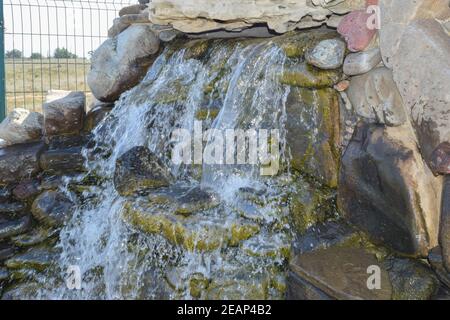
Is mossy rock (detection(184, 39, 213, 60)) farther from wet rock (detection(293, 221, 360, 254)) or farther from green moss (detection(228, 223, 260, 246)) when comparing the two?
wet rock (detection(293, 221, 360, 254))

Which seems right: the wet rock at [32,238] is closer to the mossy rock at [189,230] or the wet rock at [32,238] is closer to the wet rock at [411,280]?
the mossy rock at [189,230]

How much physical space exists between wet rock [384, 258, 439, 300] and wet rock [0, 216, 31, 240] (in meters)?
2.60

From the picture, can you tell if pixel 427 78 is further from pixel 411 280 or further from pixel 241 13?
pixel 241 13

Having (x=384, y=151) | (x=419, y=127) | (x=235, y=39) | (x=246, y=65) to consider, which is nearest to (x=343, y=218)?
(x=384, y=151)

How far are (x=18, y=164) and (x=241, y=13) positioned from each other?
229cm

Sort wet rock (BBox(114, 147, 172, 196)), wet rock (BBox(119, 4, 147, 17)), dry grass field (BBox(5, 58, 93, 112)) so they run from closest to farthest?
wet rock (BBox(114, 147, 172, 196)), wet rock (BBox(119, 4, 147, 17)), dry grass field (BBox(5, 58, 93, 112))

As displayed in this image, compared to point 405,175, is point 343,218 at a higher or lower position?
lower

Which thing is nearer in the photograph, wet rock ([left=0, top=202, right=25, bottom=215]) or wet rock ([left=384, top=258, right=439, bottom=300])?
wet rock ([left=384, top=258, right=439, bottom=300])

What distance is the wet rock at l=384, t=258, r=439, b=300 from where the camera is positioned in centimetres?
238

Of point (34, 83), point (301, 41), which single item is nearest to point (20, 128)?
point (301, 41)

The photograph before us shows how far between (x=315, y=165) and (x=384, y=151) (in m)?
0.59

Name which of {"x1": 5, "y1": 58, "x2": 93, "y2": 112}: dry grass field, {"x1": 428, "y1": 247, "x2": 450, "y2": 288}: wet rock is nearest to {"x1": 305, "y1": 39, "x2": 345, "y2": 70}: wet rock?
{"x1": 428, "y1": 247, "x2": 450, "y2": 288}: wet rock

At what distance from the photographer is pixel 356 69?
2.89 metres
